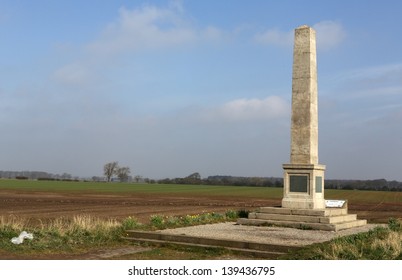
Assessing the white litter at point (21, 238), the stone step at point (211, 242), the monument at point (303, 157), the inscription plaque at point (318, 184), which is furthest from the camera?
the inscription plaque at point (318, 184)

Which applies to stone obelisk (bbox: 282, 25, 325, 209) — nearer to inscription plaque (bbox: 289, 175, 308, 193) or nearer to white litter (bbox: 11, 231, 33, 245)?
inscription plaque (bbox: 289, 175, 308, 193)

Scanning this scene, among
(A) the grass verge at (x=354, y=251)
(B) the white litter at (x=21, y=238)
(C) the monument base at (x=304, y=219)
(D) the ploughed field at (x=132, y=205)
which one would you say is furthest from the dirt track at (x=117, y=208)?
(A) the grass verge at (x=354, y=251)

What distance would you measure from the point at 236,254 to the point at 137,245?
10.1 feet

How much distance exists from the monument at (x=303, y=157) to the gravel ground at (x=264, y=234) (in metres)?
0.92

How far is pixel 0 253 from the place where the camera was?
1104 cm

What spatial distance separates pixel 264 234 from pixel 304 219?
9.09 ft

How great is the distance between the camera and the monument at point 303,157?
1711 cm

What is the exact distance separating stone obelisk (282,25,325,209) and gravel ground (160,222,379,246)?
63.5 inches

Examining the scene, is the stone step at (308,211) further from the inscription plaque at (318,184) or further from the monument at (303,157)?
the inscription plaque at (318,184)

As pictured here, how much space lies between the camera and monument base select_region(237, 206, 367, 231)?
1633cm

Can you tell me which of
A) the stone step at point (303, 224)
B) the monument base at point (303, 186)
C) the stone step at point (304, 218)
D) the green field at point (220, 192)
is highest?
the monument base at point (303, 186)

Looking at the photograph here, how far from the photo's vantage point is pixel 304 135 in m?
17.4

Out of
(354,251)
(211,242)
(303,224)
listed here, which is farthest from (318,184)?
(354,251)
